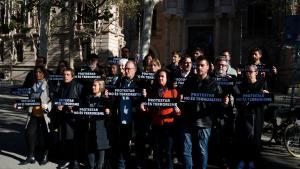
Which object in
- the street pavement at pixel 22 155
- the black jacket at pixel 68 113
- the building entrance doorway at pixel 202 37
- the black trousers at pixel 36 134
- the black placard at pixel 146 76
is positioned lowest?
the street pavement at pixel 22 155

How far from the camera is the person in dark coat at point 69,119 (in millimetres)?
7742

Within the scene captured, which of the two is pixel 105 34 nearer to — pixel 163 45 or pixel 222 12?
pixel 163 45

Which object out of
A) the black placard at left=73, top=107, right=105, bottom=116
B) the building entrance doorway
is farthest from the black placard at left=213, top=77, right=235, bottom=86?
the building entrance doorway

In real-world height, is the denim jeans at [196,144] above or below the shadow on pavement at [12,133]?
above

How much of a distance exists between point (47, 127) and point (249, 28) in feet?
104

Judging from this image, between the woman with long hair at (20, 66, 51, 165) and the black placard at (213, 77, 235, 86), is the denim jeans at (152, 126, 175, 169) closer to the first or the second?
the black placard at (213, 77, 235, 86)

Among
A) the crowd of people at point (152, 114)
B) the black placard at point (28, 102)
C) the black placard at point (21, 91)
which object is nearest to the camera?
the crowd of people at point (152, 114)

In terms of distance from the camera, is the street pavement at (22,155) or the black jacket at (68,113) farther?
the street pavement at (22,155)

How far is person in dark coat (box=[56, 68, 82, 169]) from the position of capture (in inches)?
305

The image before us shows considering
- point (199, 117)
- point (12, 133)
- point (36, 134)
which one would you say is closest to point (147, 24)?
point (12, 133)

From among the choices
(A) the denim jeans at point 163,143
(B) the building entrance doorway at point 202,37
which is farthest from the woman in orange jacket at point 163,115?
(B) the building entrance doorway at point 202,37

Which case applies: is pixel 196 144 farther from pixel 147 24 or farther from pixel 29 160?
pixel 147 24

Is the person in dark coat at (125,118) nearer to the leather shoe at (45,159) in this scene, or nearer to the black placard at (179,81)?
the black placard at (179,81)

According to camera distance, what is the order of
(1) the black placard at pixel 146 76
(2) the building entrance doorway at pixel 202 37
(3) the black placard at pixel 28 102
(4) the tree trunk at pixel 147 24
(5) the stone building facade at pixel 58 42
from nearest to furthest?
(1) the black placard at pixel 146 76
(3) the black placard at pixel 28 102
(4) the tree trunk at pixel 147 24
(5) the stone building facade at pixel 58 42
(2) the building entrance doorway at pixel 202 37
